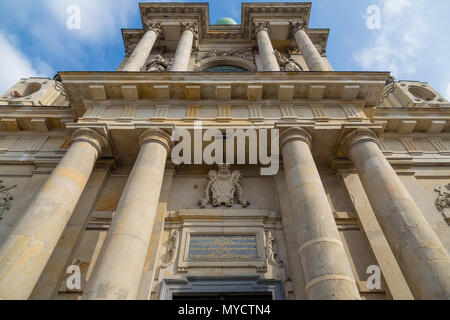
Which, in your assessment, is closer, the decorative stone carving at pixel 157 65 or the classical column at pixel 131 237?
the classical column at pixel 131 237

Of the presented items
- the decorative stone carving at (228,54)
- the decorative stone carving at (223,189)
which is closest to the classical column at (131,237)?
the decorative stone carving at (223,189)

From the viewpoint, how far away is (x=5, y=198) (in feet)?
33.1

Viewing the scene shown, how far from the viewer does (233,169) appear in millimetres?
11125

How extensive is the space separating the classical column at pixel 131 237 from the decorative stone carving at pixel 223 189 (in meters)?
2.14

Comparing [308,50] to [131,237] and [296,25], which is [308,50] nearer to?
[296,25]

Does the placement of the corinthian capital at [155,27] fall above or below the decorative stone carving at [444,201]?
above

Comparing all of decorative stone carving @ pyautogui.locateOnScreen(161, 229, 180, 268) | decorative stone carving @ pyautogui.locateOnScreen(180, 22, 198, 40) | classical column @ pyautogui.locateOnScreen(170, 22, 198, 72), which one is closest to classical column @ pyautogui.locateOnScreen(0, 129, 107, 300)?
decorative stone carving @ pyautogui.locateOnScreen(161, 229, 180, 268)

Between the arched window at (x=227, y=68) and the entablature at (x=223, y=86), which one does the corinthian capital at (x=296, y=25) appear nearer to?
the arched window at (x=227, y=68)

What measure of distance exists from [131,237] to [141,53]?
13.2 meters

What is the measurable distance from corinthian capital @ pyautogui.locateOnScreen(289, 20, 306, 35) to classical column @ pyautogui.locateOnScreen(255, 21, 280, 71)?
1796 mm

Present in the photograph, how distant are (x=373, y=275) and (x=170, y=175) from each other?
738 cm

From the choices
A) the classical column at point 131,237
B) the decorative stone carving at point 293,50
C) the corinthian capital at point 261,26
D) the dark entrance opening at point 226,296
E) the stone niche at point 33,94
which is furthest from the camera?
the decorative stone carving at point 293,50

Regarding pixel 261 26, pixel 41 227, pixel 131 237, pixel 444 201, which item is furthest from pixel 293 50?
pixel 41 227

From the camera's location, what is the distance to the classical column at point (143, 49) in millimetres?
15007
